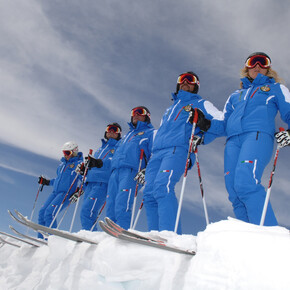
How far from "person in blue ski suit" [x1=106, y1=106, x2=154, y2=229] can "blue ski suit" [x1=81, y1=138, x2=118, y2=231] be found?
1.33 m

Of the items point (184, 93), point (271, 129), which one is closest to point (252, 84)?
point (271, 129)

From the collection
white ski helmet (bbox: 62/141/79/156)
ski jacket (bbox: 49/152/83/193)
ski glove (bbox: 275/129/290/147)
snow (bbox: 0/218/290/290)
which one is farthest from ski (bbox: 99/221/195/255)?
white ski helmet (bbox: 62/141/79/156)

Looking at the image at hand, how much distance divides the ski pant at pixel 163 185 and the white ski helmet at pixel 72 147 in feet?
20.9

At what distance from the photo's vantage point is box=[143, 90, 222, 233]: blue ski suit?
4176 millimetres

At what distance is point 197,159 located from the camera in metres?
4.70

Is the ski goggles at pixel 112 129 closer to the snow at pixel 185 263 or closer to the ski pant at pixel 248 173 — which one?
the ski pant at pixel 248 173

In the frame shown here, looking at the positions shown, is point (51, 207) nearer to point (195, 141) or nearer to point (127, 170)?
point (127, 170)

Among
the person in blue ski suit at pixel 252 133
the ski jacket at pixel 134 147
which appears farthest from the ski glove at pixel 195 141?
→ the ski jacket at pixel 134 147

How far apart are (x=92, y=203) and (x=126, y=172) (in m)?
2.10

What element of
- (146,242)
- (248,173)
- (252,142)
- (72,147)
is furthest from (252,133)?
(72,147)

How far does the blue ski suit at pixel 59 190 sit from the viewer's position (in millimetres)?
9453

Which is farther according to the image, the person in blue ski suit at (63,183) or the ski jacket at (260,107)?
the person in blue ski suit at (63,183)

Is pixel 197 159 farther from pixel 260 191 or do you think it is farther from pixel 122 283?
pixel 122 283

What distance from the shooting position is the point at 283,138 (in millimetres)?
3438
